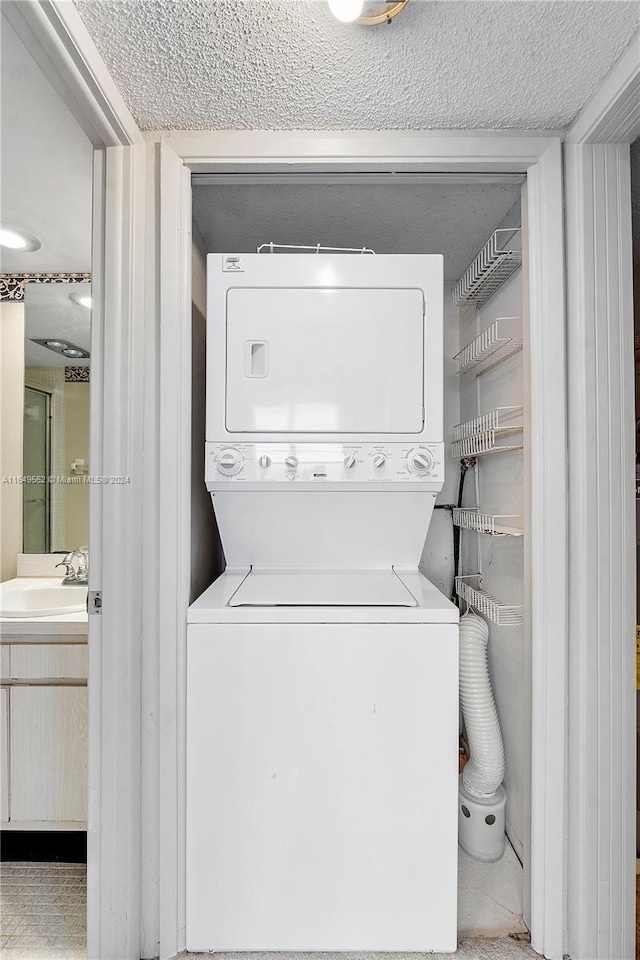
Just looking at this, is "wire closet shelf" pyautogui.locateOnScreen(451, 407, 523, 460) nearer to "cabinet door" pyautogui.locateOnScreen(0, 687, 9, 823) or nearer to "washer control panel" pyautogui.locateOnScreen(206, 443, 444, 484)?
"washer control panel" pyautogui.locateOnScreen(206, 443, 444, 484)

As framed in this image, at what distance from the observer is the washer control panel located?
172 centimetres

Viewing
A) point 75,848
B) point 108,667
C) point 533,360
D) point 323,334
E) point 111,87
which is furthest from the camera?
point 75,848

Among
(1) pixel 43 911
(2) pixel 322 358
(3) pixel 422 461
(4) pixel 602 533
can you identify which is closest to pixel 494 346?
(3) pixel 422 461

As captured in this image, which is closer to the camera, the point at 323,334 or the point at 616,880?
the point at 616,880

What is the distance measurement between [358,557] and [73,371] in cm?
128

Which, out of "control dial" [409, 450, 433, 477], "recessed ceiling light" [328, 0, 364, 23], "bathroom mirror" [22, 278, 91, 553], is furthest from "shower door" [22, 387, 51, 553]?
"recessed ceiling light" [328, 0, 364, 23]

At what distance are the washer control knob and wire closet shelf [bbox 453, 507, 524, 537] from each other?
35cm

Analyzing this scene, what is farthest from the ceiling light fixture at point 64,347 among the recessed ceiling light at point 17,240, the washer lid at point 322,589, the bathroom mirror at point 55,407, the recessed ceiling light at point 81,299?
the washer lid at point 322,589

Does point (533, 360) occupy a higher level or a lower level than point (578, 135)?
lower

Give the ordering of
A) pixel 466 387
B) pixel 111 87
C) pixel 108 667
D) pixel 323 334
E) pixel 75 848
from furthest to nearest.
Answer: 1. pixel 466 387
2. pixel 75 848
3. pixel 323 334
4. pixel 108 667
5. pixel 111 87

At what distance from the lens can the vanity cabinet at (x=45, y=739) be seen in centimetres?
185

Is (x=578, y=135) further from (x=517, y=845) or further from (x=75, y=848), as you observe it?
(x=75, y=848)

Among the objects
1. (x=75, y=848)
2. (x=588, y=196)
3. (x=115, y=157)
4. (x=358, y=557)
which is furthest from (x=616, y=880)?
(x=115, y=157)

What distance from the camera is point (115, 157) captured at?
1.48 metres
